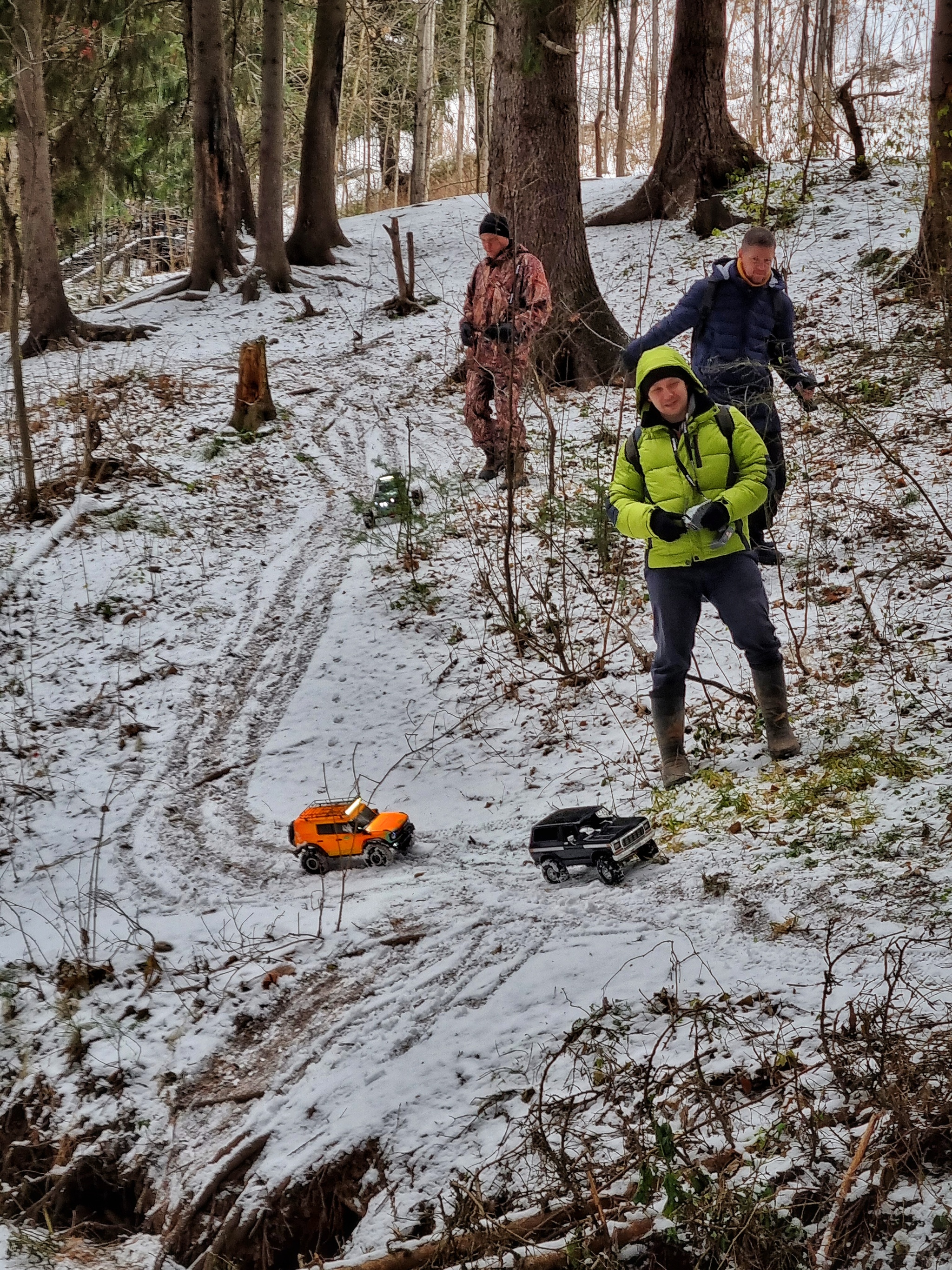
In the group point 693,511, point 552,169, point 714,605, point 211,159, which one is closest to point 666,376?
point 693,511

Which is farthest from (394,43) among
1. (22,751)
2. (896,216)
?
(22,751)

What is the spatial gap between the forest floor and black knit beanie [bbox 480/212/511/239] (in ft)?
6.27

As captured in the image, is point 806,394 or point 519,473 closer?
point 806,394

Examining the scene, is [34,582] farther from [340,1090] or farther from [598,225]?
[598,225]

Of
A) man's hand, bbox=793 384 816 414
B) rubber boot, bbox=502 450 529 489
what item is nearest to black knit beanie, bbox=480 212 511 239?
rubber boot, bbox=502 450 529 489

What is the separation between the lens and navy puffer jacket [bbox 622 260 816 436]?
5906mm

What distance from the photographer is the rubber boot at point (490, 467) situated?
878 cm

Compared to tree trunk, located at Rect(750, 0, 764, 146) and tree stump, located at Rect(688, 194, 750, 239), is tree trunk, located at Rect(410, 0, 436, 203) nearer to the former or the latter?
tree trunk, located at Rect(750, 0, 764, 146)

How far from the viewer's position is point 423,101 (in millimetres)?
25094

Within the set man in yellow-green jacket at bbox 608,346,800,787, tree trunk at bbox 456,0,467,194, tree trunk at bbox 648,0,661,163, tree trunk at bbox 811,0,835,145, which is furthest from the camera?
tree trunk at bbox 648,0,661,163

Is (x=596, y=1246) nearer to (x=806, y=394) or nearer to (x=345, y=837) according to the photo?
(x=345, y=837)

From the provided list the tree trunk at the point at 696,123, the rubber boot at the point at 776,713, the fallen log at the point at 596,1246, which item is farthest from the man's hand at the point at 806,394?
the tree trunk at the point at 696,123

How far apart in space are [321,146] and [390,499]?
12.1 meters

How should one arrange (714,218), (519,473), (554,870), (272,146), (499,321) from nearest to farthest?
1. (554,870)
2. (499,321)
3. (519,473)
4. (714,218)
5. (272,146)
